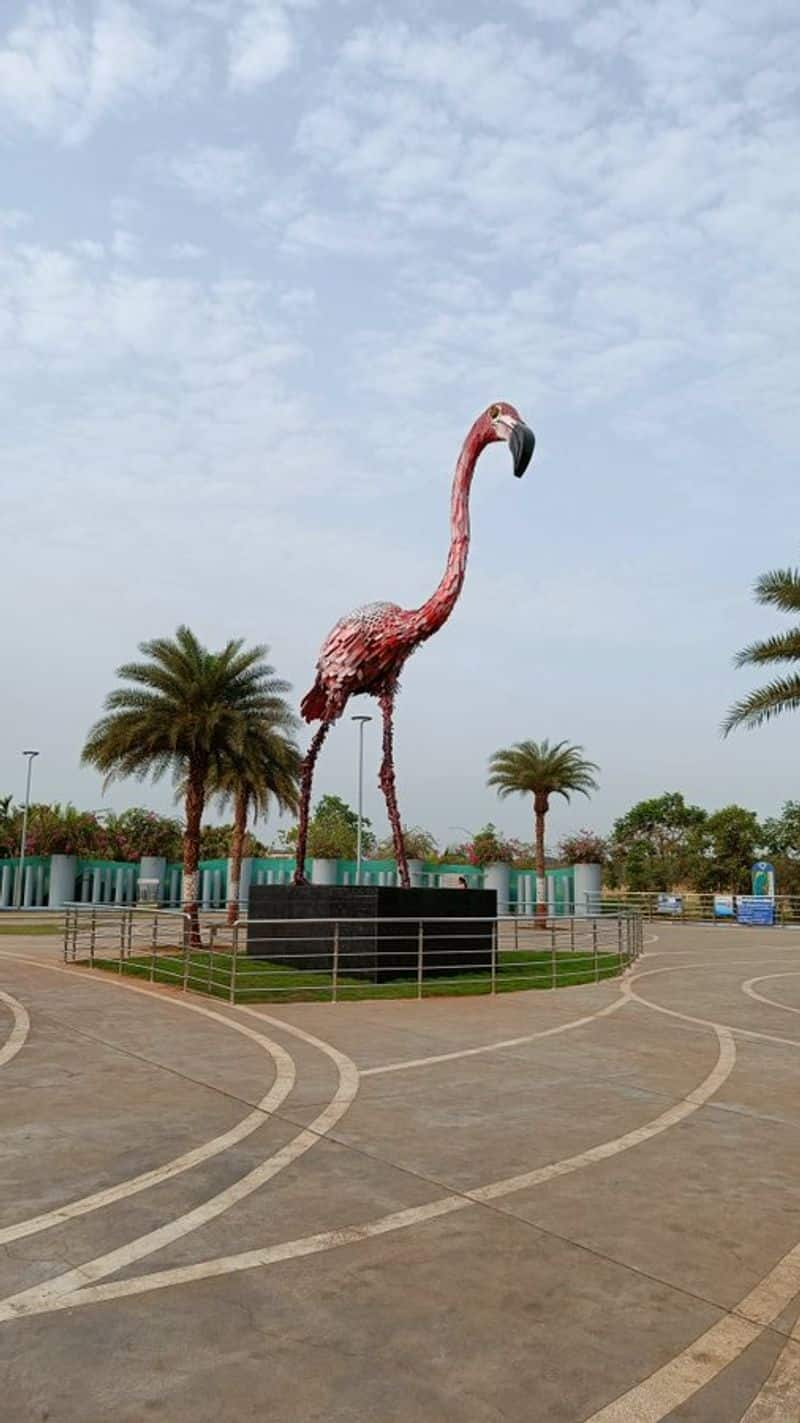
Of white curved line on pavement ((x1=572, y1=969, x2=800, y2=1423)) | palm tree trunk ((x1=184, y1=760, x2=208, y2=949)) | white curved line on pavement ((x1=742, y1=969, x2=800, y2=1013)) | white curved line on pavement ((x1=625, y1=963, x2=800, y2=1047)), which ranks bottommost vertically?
white curved line on pavement ((x1=742, y1=969, x2=800, y2=1013))

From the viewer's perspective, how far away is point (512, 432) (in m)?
15.0

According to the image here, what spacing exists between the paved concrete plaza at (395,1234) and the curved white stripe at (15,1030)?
8 cm

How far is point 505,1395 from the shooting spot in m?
2.98

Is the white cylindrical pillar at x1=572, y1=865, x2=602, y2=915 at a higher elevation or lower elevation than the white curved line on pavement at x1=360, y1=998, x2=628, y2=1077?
higher

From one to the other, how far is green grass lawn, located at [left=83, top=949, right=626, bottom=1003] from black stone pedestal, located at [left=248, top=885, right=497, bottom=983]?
0.24 meters

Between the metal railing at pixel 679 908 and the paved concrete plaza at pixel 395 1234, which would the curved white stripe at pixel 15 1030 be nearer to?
the paved concrete plaza at pixel 395 1234

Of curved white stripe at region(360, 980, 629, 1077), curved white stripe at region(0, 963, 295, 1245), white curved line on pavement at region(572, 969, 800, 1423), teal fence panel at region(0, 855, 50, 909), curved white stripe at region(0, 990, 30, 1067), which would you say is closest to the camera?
white curved line on pavement at region(572, 969, 800, 1423)

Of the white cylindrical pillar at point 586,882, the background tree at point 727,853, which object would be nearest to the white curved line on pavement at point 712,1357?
the white cylindrical pillar at point 586,882

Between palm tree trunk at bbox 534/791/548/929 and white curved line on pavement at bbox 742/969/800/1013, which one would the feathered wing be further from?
palm tree trunk at bbox 534/791/548/929

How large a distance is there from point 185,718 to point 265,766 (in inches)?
105

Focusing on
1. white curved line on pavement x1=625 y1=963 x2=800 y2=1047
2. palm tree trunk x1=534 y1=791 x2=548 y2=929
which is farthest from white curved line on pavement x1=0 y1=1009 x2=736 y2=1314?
palm tree trunk x1=534 y1=791 x2=548 y2=929

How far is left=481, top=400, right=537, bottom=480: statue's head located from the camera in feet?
47.2

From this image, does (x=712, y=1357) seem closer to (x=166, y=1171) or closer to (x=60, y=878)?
(x=166, y=1171)

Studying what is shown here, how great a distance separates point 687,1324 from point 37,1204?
9.53 feet
